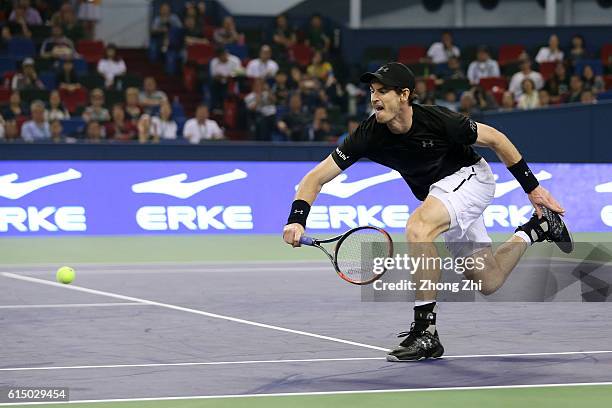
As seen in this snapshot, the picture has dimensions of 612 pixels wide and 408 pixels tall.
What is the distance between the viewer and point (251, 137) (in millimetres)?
24438

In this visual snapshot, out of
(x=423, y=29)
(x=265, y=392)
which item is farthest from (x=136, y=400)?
(x=423, y=29)

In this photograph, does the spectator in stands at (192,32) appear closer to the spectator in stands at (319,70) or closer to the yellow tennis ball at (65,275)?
the spectator in stands at (319,70)

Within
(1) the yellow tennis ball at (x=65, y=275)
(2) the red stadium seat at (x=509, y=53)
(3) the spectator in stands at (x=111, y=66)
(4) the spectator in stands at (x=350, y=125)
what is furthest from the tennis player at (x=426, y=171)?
(2) the red stadium seat at (x=509, y=53)

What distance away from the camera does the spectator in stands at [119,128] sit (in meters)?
22.2

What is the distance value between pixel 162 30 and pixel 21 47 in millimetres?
3399

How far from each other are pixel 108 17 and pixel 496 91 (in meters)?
10.3

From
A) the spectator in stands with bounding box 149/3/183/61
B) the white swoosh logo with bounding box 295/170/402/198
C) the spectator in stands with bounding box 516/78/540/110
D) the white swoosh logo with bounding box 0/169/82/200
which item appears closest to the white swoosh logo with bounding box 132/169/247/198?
the white swoosh logo with bounding box 0/169/82/200

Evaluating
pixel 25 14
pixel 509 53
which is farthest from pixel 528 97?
pixel 25 14

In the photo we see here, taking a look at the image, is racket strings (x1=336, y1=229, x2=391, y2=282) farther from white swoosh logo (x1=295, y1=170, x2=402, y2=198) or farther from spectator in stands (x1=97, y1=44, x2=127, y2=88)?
spectator in stands (x1=97, y1=44, x2=127, y2=88)

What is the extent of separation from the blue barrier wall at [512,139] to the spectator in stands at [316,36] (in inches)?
297

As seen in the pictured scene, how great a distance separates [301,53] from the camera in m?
28.8

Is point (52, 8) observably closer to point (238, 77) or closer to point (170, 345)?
point (238, 77)

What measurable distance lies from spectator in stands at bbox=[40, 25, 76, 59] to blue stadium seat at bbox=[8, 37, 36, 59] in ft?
1.00

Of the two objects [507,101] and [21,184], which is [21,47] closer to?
[21,184]
